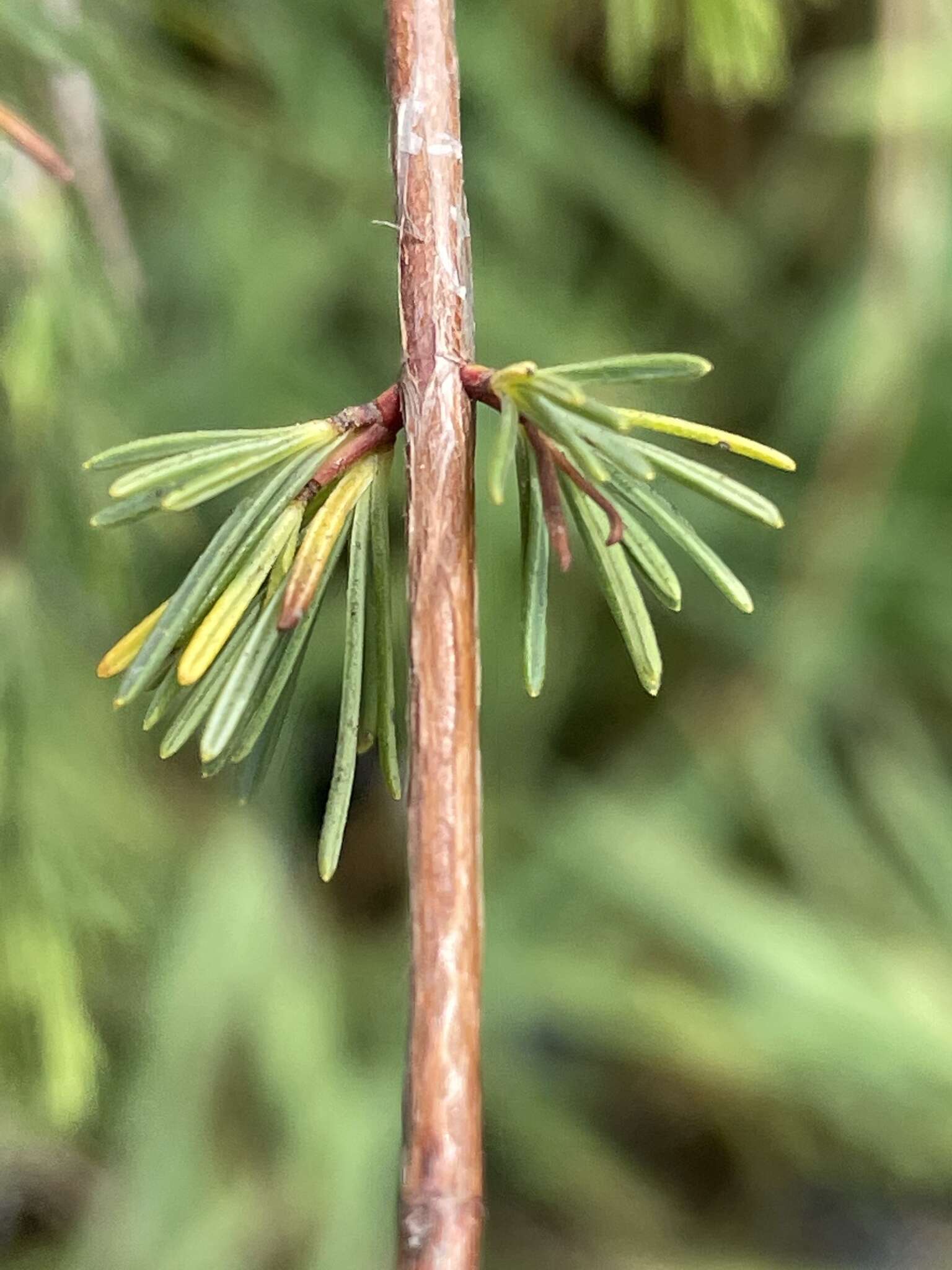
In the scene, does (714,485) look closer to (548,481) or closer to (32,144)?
(548,481)

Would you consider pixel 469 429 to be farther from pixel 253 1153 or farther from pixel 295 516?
pixel 253 1153

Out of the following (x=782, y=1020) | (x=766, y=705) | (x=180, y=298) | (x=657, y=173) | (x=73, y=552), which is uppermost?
(x=657, y=173)

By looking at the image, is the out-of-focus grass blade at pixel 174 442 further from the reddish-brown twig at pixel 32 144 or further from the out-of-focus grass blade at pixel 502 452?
the reddish-brown twig at pixel 32 144

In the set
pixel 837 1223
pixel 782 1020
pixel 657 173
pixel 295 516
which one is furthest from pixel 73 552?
pixel 837 1223

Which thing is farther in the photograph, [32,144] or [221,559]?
[32,144]

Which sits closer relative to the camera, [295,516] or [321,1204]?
[295,516]

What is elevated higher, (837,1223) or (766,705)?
(766,705)

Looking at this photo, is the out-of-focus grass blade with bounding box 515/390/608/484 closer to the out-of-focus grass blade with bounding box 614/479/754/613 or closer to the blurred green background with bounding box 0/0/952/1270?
the out-of-focus grass blade with bounding box 614/479/754/613

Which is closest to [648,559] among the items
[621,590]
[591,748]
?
[621,590]
